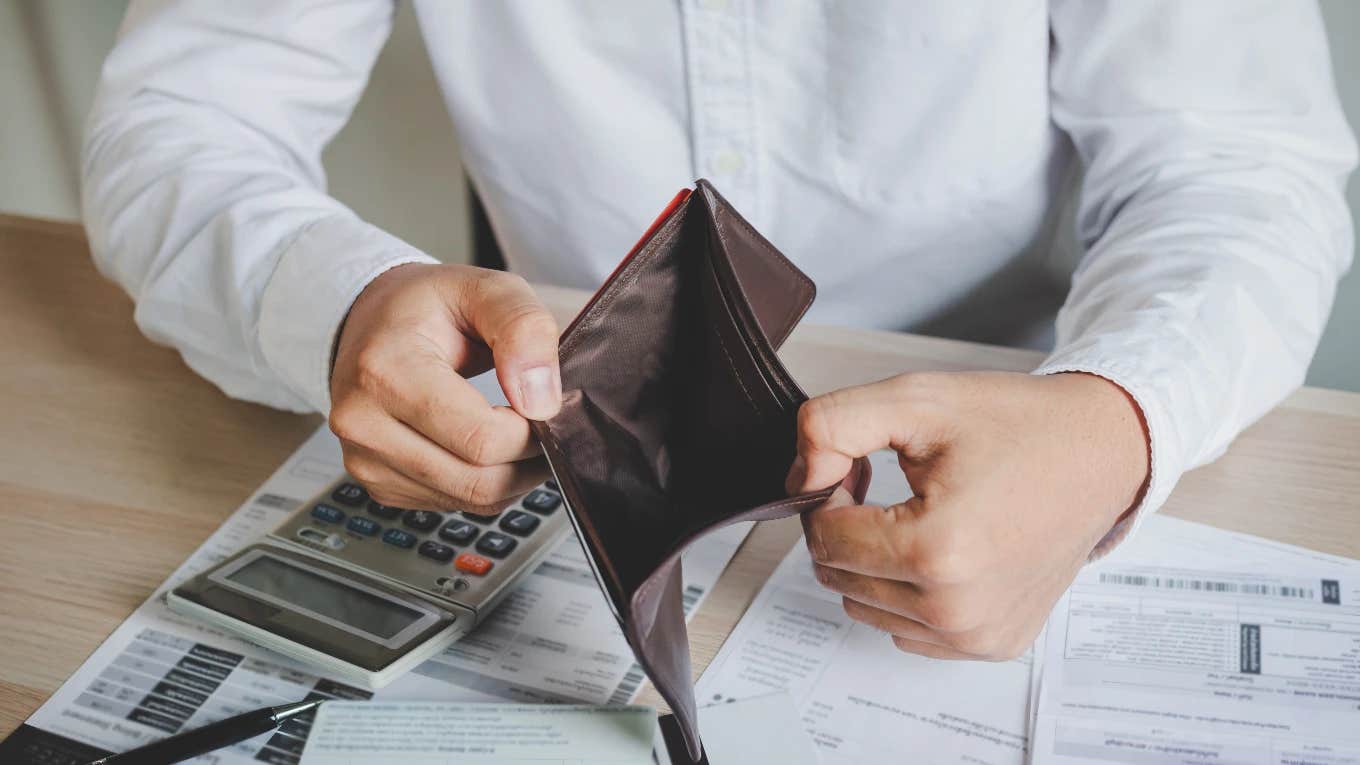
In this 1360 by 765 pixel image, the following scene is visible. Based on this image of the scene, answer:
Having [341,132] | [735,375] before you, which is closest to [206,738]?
[735,375]

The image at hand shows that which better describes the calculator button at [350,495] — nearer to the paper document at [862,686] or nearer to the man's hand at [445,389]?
the man's hand at [445,389]

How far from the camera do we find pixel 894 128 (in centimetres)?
79

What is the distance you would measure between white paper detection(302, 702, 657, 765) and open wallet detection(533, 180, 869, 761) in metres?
0.03

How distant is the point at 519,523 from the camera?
0.57 metres

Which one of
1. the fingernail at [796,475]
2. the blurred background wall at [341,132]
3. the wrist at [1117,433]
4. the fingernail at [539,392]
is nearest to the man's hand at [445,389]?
the fingernail at [539,392]

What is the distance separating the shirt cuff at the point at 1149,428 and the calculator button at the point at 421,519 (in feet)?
1.03

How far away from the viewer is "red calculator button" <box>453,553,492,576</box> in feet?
1.78

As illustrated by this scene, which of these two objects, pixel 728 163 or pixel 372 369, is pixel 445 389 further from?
pixel 728 163

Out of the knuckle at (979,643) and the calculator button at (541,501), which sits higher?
the knuckle at (979,643)

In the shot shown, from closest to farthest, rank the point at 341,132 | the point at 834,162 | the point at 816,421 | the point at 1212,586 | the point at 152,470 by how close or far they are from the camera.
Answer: the point at 816,421
the point at 1212,586
the point at 152,470
the point at 834,162
the point at 341,132

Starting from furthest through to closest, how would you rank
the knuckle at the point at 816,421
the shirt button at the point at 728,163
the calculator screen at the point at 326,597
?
the shirt button at the point at 728,163 < the calculator screen at the point at 326,597 < the knuckle at the point at 816,421

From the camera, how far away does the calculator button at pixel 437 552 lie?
0.55 m

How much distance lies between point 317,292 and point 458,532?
0.16 metres

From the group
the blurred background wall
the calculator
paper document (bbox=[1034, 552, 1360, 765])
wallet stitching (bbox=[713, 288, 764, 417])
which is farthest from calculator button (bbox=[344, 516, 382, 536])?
the blurred background wall
